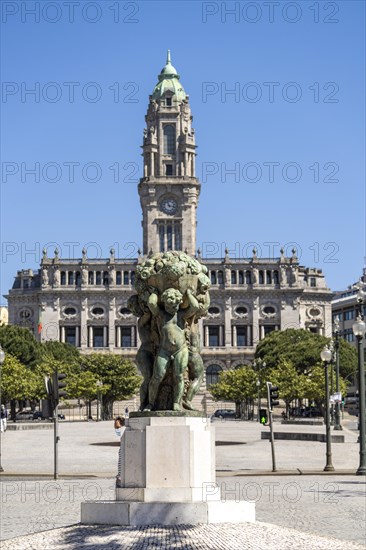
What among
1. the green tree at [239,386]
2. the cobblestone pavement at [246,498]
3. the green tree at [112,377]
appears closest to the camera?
the cobblestone pavement at [246,498]

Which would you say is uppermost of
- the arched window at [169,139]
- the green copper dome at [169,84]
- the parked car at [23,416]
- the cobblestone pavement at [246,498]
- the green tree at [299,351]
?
the green copper dome at [169,84]

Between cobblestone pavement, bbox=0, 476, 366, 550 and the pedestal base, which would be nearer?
cobblestone pavement, bbox=0, 476, 366, 550

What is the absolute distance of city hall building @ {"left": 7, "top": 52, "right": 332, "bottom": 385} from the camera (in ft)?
493

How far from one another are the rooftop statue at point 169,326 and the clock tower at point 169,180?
13373 cm

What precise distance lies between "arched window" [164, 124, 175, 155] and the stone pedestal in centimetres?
13920

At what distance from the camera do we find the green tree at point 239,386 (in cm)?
9738

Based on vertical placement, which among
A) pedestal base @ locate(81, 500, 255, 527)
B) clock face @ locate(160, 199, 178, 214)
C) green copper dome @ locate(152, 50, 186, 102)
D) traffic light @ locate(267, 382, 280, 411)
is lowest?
pedestal base @ locate(81, 500, 255, 527)

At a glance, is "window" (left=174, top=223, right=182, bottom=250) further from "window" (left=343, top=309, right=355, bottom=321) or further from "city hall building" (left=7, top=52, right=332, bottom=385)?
Result: "window" (left=343, top=309, right=355, bottom=321)

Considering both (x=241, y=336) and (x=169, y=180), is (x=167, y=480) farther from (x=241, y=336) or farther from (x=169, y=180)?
(x=241, y=336)

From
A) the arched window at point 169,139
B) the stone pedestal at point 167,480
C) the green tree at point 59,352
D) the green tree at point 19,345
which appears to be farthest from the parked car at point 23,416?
the stone pedestal at point 167,480

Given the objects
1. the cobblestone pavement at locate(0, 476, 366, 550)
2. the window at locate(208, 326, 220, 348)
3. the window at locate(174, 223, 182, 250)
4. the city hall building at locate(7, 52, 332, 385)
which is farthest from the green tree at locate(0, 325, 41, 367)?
the cobblestone pavement at locate(0, 476, 366, 550)

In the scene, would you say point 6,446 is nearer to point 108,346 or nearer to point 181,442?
point 181,442

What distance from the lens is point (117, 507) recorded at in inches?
528

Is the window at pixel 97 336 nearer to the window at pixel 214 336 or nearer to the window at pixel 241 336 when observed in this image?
the window at pixel 214 336
